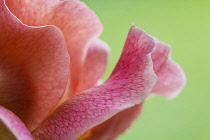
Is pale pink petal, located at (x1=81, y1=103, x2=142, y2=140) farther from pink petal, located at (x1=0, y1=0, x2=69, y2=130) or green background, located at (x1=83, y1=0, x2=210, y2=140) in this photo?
green background, located at (x1=83, y1=0, x2=210, y2=140)

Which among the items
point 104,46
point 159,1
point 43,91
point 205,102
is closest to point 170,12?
point 159,1

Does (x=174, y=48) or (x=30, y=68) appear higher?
(x=30, y=68)

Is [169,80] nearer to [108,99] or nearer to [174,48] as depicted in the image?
[108,99]

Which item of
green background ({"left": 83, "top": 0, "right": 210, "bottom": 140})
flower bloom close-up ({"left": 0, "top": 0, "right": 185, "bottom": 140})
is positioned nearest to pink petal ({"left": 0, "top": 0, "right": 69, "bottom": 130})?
flower bloom close-up ({"left": 0, "top": 0, "right": 185, "bottom": 140})

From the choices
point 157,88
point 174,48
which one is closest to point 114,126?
point 157,88

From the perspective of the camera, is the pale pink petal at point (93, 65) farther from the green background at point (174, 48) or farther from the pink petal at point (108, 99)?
the green background at point (174, 48)

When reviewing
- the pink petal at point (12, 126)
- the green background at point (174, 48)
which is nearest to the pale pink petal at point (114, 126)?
the pink petal at point (12, 126)
